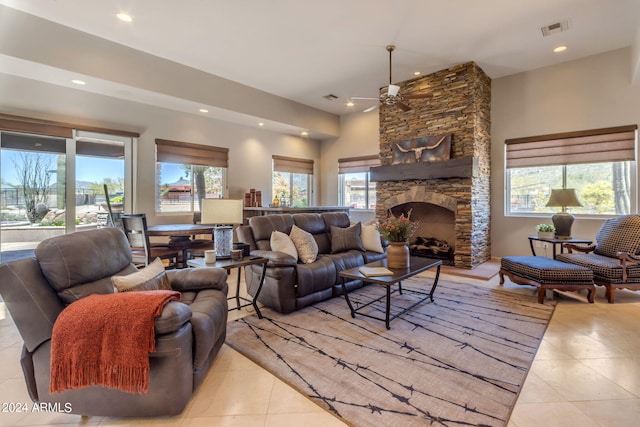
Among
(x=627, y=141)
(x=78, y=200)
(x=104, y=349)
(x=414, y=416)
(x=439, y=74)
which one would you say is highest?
(x=439, y=74)

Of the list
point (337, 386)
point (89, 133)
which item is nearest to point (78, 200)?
Answer: point (89, 133)

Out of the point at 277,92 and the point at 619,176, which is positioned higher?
the point at 277,92

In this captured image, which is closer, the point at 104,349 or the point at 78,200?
the point at 104,349

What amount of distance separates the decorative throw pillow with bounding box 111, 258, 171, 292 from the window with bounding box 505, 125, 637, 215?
5767 millimetres

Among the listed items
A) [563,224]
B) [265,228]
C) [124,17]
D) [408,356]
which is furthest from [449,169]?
[124,17]

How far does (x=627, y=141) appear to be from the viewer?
15.2 feet

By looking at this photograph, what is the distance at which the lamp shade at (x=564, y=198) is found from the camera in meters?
4.39

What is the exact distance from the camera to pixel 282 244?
3.35m

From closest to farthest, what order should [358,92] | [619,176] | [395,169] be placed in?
[619,176] → [395,169] → [358,92]

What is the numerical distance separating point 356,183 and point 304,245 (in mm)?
4450

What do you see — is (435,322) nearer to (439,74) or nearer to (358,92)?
(439,74)

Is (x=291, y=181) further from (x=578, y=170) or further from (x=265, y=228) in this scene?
(x=578, y=170)

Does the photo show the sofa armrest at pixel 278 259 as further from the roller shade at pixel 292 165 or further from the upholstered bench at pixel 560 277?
the roller shade at pixel 292 165

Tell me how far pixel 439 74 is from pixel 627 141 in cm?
297
